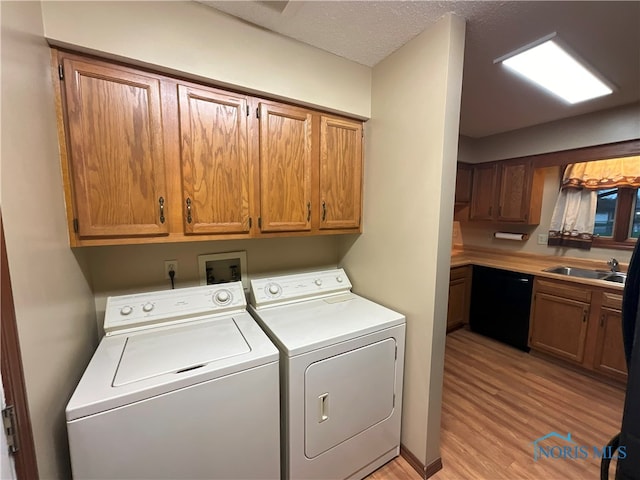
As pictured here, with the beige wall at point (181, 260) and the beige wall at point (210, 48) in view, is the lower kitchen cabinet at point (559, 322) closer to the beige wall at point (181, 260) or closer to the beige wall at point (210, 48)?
the beige wall at point (181, 260)

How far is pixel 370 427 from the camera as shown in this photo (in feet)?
4.89

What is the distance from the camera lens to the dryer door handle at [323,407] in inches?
51.4

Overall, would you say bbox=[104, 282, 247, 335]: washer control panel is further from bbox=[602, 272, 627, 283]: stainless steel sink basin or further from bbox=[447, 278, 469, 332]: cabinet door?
bbox=[602, 272, 627, 283]: stainless steel sink basin

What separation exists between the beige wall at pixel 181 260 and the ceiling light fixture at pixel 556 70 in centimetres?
169

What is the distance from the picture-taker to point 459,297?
10.3ft

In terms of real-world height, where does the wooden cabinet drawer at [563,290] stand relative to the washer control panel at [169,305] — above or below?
below

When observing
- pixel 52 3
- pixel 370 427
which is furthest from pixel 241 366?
pixel 52 3

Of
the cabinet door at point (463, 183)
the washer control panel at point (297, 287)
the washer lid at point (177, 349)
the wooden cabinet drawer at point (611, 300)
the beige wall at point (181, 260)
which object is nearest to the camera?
the washer lid at point (177, 349)

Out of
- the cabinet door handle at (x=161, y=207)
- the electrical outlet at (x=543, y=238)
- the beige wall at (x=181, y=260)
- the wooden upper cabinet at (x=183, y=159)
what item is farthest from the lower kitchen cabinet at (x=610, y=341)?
the cabinet door handle at (x=161, y=207)

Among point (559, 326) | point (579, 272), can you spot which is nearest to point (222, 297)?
point (559, 326)

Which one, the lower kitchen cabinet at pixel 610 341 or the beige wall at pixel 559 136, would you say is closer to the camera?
the lower kitchen cabinet at pixel 610 341

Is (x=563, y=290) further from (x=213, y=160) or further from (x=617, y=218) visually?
(x=213, y=160)

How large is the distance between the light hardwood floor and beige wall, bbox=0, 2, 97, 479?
1605 mm

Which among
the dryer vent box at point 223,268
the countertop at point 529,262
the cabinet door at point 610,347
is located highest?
the dryer vent box at point 223,268
